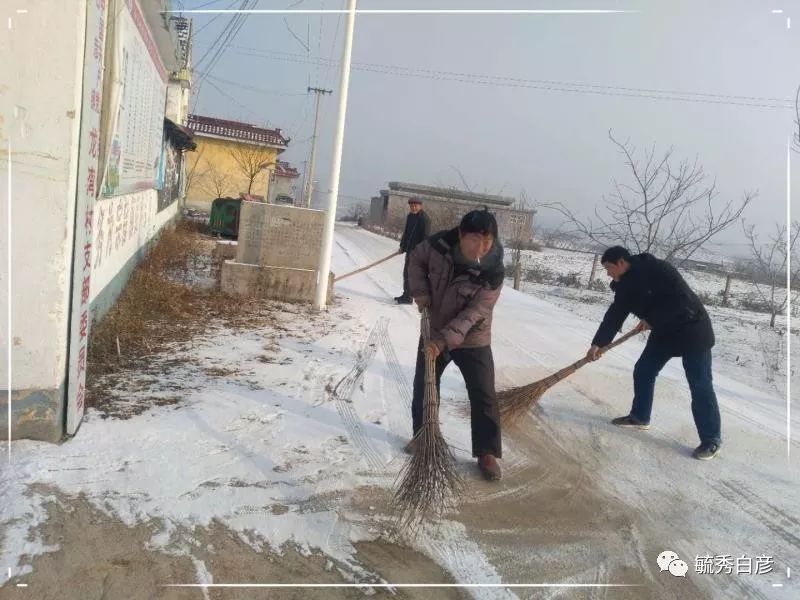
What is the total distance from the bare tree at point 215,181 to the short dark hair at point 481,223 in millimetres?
28212

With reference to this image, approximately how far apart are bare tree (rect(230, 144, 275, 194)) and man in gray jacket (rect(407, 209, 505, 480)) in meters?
27.0

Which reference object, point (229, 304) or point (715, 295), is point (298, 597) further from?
point (715, 295)

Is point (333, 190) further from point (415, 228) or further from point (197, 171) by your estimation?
point (197, 171)

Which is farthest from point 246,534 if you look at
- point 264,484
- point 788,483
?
point 788,483

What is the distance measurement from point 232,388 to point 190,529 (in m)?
1.94

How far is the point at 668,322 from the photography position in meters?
4.45

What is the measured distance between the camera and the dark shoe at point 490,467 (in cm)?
364

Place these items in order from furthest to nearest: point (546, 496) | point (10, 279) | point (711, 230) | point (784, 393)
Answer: point (711, 230)
point (784, 393)
point (546, 496)
point (10, 279)

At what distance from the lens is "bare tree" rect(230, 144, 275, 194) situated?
2942 cm

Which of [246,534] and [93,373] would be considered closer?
[246,534]

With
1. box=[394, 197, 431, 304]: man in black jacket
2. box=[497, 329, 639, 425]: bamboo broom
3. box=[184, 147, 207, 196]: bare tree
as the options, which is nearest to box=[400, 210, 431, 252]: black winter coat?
box=[394, 197, 431, 304]: man in black jacket

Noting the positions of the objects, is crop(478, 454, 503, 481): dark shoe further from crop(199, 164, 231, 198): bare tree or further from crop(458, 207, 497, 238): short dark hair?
crop(199, 164, 231, 198): bare tree

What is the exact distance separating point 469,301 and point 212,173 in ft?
94.3

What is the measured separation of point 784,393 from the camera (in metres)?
7.54
